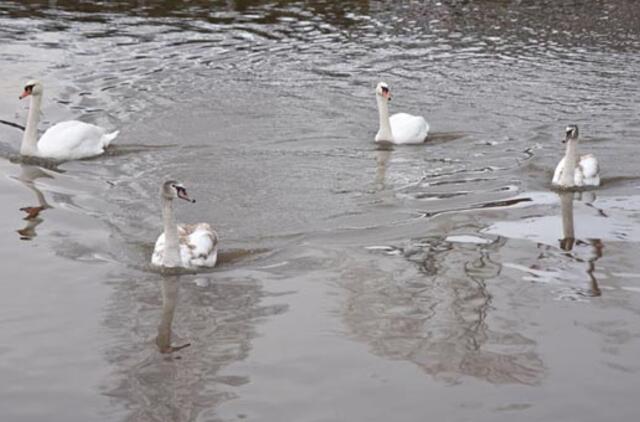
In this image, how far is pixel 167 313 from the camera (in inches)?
449

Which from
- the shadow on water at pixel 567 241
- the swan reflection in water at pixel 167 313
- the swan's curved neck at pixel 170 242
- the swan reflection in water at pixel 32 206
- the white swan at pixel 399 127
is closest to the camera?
the swan reflection in water at pixel 167 313

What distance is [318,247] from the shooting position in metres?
13.4

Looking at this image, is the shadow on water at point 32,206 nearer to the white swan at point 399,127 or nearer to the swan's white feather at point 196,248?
the swan's white feather at point 196,248

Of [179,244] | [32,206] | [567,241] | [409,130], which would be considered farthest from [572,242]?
[32,206]

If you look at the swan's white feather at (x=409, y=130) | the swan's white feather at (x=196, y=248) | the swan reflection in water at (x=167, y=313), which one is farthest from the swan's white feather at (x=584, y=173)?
the swan reflection in water at (x=167, y=313)

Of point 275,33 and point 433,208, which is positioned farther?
point 275,33

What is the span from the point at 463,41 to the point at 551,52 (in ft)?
8.45

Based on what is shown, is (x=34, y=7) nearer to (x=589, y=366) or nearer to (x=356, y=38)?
(x=356, y=38)

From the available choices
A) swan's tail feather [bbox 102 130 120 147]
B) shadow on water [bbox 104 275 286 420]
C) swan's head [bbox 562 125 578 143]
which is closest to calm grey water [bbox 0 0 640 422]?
shadow on water [bbox 104 275 286 420]

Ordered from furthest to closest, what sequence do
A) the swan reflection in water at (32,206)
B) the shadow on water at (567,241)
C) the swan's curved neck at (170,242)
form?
the swan reflection in water at (32,206) < the swan's curved neck at (170,242) < the shadow on water at (567,241)

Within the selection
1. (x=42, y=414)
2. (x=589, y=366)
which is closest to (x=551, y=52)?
(x=589, y=366)

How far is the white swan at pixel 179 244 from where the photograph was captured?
12391mm

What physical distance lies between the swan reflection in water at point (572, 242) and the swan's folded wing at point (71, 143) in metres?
6.91

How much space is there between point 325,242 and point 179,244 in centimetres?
187
